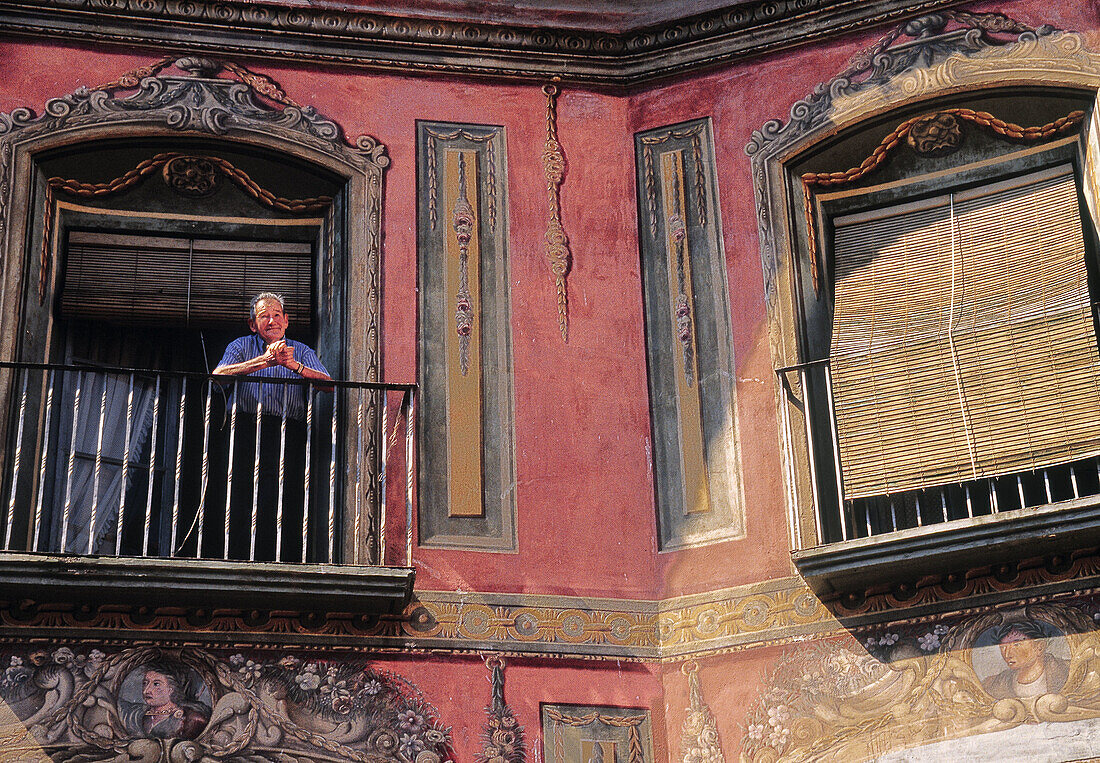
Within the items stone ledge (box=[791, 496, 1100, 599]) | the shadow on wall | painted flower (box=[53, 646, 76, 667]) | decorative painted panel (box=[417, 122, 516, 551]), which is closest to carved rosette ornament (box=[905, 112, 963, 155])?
decorative painted panel (box=[417, 122, 516, 551])

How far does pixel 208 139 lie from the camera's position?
10.0 m

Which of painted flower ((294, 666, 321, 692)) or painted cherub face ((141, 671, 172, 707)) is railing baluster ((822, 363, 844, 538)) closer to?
painted flower ((294, 666, 321, 692))

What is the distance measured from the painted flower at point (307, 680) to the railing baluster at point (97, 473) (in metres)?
1.21

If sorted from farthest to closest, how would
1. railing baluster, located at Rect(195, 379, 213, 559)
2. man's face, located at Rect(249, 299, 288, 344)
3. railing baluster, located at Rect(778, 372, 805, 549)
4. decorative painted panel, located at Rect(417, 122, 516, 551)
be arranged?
man's face, located at Rect(249, 299, 288, 344) → decorative painted panel, located at Rect(417, 122, 516, 551) → railing baluster, located at Rect(778, 372, 805, 549) → railing baluster, located at Rect(195, 379, 213, 559)

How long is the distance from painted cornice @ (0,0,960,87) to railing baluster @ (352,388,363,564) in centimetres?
233

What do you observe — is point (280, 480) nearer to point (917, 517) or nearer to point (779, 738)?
point (779, 738)

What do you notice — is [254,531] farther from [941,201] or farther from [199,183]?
[941,201]

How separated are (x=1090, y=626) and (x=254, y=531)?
13.8 feet

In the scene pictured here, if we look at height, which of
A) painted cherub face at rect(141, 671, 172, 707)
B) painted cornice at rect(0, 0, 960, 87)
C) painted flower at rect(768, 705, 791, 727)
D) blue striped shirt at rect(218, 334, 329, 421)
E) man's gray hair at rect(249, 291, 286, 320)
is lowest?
painted flower at rect(768, 705, 791, 727)

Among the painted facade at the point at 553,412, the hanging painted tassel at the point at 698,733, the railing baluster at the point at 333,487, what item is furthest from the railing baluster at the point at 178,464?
the hanging painted tassel at the point at 698,733

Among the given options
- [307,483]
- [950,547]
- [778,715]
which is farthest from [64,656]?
[950,547]

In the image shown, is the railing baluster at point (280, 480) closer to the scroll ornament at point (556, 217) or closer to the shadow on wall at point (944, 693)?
the scroll ornament at point (556, 217)

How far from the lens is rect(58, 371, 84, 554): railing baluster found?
871cm

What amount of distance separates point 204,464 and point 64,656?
3.98ft
